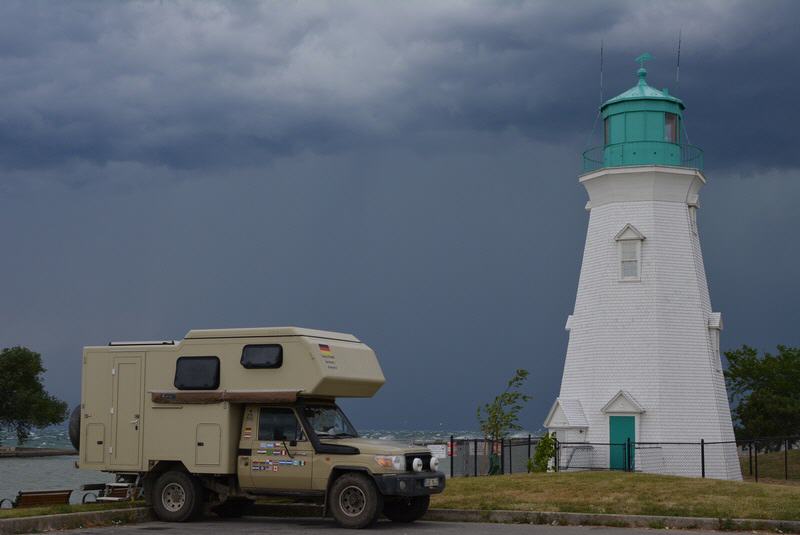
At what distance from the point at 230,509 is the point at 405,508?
3.43 metres

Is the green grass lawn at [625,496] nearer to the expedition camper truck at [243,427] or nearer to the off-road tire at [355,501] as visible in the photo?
the expedition camper truck at [243,427]

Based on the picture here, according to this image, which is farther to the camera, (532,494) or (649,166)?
(649,166)

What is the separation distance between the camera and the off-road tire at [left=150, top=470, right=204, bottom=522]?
61.4 feet

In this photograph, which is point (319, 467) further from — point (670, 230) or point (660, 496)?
point (670, 230)

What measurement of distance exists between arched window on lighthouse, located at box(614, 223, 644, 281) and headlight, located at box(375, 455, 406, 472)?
752 inches

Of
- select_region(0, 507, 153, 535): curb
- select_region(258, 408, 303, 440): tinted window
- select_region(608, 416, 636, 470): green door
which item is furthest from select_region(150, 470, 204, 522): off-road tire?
select_region(608, 416, 636, 470): green door

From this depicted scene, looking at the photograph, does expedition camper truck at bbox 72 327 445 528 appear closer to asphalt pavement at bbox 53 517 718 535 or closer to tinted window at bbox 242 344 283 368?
tinted window at bbox 242 344 283 368

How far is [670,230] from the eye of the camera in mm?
35500

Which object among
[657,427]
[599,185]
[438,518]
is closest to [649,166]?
[599,185]

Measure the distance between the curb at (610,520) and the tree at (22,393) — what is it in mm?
72849

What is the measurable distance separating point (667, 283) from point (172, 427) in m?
20.5

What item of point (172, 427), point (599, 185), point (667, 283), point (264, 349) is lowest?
point (172, 427)

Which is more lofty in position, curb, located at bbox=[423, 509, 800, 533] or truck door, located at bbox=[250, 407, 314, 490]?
truck door, located at bbox=[250, 407, 314, 490]

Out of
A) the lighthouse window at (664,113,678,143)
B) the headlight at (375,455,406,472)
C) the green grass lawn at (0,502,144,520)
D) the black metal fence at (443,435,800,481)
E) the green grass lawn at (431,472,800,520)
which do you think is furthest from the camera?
the lighthouse window at (664,113,678,143)
